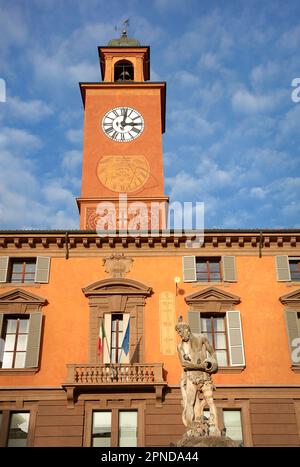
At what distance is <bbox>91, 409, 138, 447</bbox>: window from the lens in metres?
22.3

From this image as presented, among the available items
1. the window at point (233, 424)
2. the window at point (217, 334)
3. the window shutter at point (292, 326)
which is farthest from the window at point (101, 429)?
the window shutter at point (292, 326)

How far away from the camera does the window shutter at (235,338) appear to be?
2375 centimetres

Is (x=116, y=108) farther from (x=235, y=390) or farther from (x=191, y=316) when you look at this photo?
(x=235, y=390)

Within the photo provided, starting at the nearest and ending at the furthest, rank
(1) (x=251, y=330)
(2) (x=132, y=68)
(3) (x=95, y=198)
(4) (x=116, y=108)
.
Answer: (1) (x=251, y=330), (3) (x=95, y=198), (4) (x=116, y=108), (2) (x=132, y=68)

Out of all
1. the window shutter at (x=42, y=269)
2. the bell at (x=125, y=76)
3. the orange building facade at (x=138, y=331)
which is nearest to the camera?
the orange building facade at (x=138, y=331)

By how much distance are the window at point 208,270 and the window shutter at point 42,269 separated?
6.89 metres

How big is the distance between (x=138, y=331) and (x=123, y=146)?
45.6ft

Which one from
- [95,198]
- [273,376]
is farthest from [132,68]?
[273,376]

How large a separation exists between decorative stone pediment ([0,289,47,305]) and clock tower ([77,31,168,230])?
685cm

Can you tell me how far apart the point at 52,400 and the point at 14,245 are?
294 inches

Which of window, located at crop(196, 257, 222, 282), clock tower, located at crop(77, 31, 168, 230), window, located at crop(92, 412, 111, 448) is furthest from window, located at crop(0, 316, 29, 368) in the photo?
window, located at crop(196, 257, 222, 282)

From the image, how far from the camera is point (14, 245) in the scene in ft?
86.6

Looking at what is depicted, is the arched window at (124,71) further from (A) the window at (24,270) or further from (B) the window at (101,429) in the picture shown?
(B) the window at (101,429)

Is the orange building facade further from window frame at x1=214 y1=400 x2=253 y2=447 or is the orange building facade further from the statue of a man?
the statue of a man
